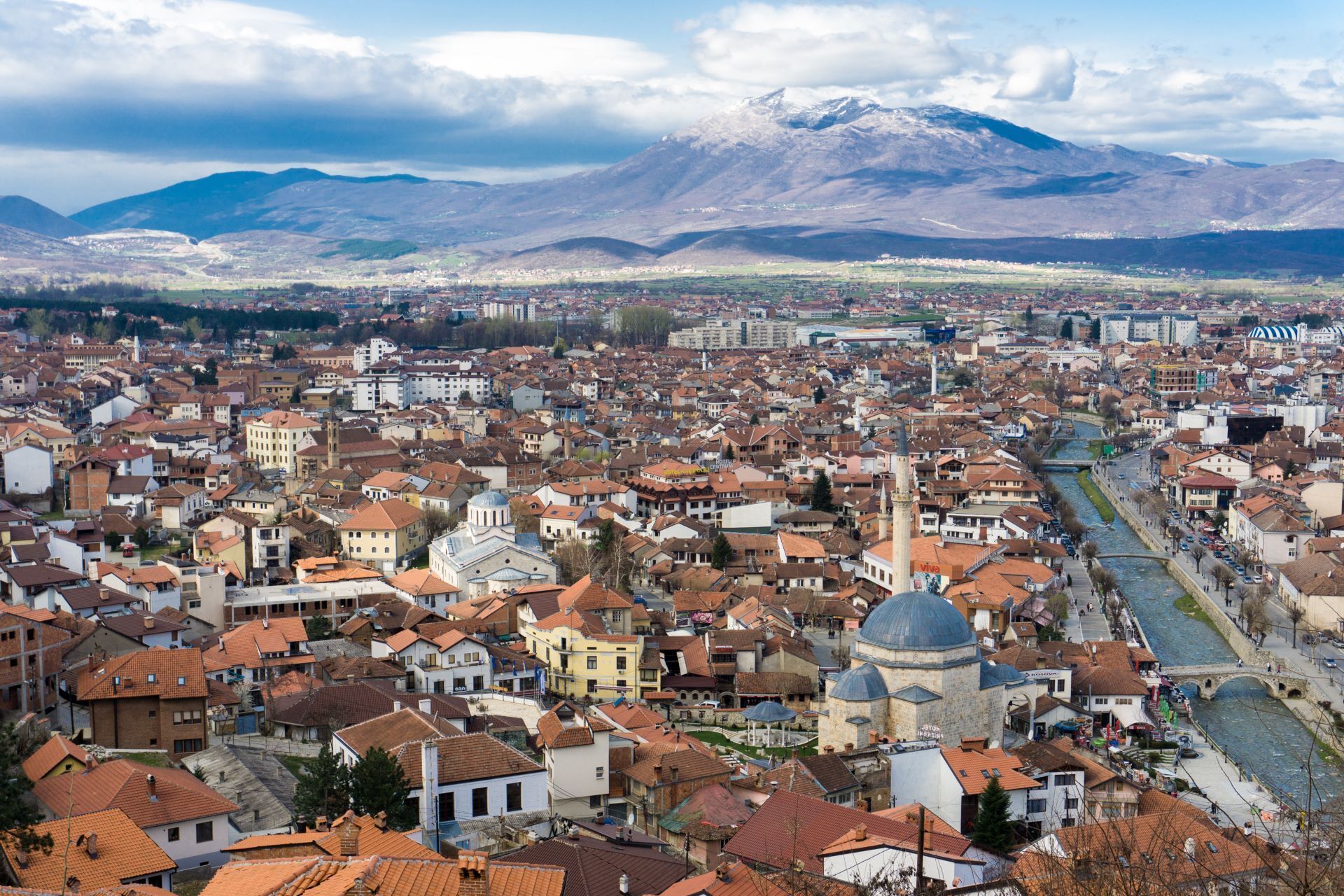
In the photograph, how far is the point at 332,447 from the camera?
31.8 m

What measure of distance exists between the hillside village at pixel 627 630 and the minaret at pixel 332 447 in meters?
0.08

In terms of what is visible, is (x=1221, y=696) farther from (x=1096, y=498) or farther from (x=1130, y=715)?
(x=1096, y=498)

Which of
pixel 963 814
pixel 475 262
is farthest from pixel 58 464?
pixel 475 262

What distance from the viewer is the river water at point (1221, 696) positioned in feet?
52.6

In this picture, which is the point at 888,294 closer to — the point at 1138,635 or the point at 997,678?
the point at 1138,635

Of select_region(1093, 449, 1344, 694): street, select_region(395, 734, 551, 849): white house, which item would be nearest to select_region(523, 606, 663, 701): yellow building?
select_region(395, 734, 551, 849): white house

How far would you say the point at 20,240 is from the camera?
153250 mm

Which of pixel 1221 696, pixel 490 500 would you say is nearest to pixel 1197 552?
pixel 1221 696

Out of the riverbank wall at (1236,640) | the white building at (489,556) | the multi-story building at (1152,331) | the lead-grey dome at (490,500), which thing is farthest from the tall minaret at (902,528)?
the multi-story building at (1152,331)

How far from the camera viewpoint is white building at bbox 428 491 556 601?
20594mm

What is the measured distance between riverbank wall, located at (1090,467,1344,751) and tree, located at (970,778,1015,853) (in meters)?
2.62

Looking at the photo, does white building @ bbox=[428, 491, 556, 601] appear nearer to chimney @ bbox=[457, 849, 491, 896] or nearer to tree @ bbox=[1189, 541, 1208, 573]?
tree @ bbox=[1189, 541, 1208, 573]

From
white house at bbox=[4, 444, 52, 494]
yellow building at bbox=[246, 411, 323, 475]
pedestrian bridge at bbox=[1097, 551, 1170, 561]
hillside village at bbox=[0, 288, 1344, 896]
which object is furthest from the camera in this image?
yellow building at bbox=[246, 411, 323, 475]

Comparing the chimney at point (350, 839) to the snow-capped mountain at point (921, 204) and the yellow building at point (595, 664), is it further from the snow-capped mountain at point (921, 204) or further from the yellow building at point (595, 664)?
the snow-capped mountain at point (921, 204)
